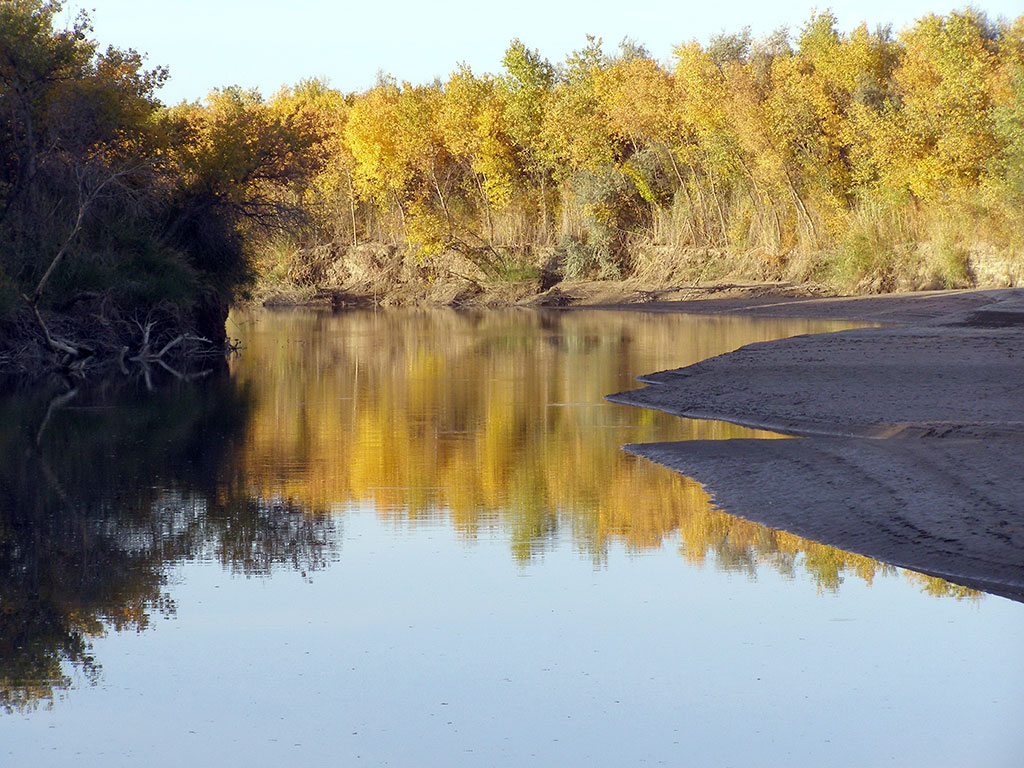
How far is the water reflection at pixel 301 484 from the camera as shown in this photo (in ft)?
28.5

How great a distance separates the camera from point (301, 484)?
12602mm

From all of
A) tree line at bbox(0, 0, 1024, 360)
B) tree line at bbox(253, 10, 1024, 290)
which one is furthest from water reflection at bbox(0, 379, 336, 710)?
tree line at bbox(253, 10, 1024, 290)

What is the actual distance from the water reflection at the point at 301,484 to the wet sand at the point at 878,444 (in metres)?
0.36

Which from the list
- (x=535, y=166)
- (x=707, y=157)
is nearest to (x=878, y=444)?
(x=707, y=157)

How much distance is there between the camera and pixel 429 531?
34.0ft

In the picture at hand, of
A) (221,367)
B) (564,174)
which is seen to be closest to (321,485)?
(221,367)

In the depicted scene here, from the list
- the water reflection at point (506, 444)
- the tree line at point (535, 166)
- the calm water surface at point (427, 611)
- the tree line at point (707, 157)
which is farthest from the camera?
the tree line at point (707, 157)

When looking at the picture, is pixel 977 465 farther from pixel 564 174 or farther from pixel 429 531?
pixel 564 174

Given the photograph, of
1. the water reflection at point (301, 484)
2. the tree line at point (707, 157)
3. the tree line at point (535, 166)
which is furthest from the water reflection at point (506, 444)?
the tree line at point (707, 157)

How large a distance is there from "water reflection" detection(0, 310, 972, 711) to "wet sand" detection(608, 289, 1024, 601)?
365 millimetres

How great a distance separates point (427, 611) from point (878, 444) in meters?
6.04

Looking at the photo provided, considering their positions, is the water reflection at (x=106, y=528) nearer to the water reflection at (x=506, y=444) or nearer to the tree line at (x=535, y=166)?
the water reflection at (x=506, y=444)

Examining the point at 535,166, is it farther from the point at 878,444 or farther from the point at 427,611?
the point at 427,611

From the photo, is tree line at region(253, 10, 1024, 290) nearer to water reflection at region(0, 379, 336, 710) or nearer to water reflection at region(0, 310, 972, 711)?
water reflection at region(0, 310, 972, 711)
